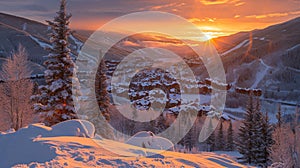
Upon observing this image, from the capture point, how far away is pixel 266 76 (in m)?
160

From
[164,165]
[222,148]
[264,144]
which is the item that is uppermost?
[164,165]

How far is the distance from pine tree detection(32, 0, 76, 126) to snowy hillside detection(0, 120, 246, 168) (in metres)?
5.66

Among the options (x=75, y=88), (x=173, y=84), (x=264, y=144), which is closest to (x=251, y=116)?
(x=264, y=144)

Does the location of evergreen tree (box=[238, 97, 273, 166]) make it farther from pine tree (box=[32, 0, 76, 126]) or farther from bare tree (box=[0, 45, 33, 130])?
bare tree (box=[0, 45, 33, 130])

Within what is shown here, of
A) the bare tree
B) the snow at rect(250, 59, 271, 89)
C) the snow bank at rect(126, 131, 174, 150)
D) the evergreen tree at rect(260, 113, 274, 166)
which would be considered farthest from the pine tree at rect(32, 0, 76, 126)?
the snow at rect(250, 59, 271, 89)

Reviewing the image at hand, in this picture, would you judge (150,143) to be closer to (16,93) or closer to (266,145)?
(266,145)

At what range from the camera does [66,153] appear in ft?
30.9

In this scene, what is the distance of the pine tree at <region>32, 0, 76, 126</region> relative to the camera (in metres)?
17.7

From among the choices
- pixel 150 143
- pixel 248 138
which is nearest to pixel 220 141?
pixel 248 138

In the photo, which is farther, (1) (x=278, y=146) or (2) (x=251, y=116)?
(2) (x=251, y=116)

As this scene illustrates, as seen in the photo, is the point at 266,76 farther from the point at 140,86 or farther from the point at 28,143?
the point at 28,143

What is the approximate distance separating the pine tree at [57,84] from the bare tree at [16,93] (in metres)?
11.6

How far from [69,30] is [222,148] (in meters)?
32.9

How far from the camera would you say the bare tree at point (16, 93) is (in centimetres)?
2831
